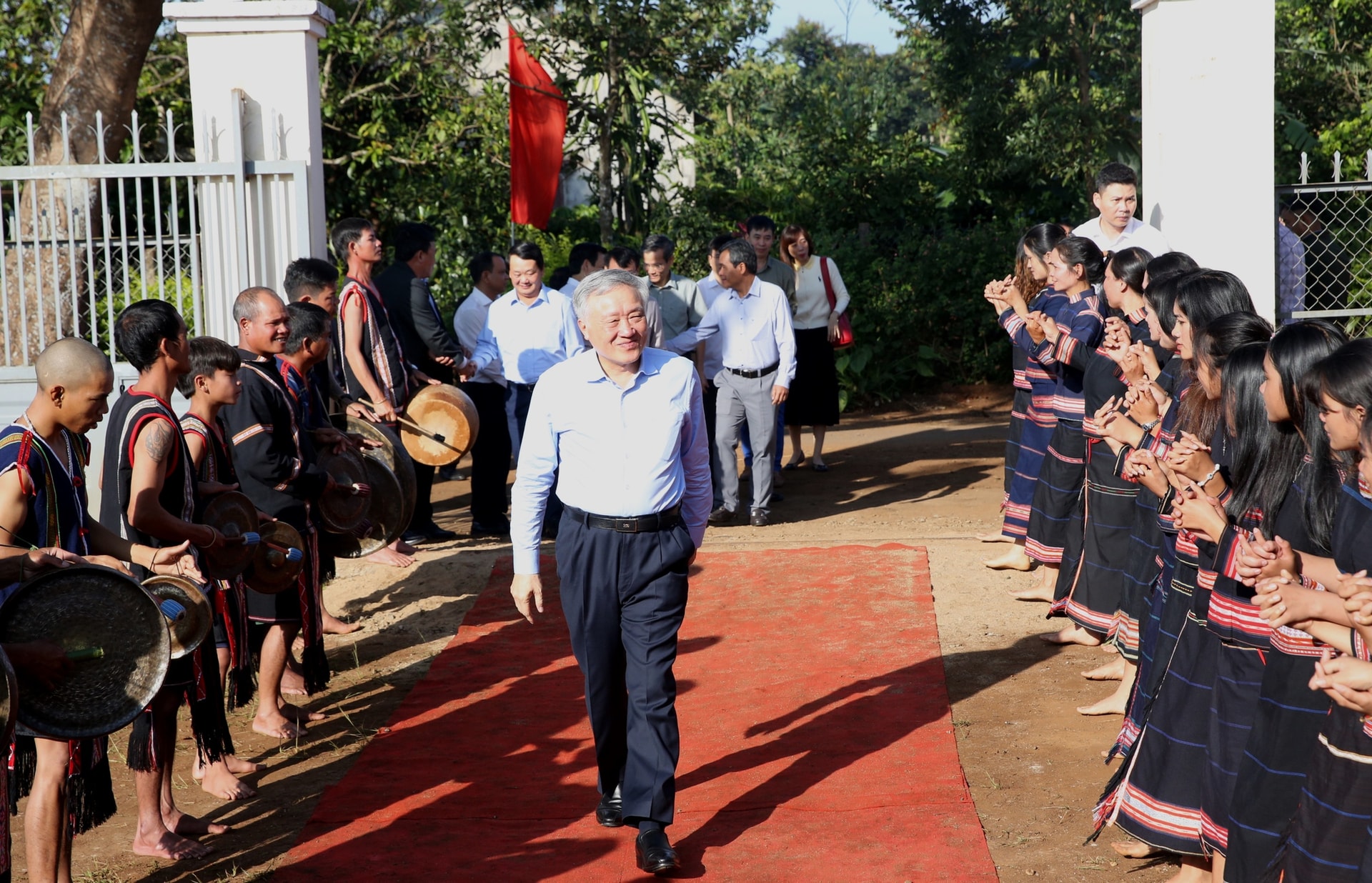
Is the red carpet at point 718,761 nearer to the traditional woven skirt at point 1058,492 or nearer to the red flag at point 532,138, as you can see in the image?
the traditional woven skirt at point 1058,492

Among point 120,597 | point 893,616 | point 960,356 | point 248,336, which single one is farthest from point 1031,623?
point 960,356

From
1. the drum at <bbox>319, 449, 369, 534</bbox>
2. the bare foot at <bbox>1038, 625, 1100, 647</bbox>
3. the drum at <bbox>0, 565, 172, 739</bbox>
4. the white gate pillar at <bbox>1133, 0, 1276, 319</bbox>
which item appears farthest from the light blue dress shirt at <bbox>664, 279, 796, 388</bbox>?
the drum at <bbox>0, 565, 172, 739</bbox>

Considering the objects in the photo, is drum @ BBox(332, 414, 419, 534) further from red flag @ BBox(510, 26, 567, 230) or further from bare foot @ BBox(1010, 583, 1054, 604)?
red flag @ BBox(510, 26, 567, 230)

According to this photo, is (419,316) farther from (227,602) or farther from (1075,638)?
(1075,638)

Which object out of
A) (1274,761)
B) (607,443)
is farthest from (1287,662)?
(607,443)

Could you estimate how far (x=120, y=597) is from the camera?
11.7 feet

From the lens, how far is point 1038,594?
7180 millimetres

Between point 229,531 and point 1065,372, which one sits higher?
point 1065,372

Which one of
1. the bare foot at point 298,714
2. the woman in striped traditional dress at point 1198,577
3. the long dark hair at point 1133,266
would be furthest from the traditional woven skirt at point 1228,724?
the bare foot at point 298,714

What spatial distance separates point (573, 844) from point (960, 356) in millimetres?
11508

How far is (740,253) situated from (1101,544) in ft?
12.6

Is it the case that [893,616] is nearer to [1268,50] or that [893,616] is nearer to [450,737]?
[450,737]

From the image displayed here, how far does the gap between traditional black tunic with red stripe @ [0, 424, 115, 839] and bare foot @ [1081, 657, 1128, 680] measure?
4069 millimetres

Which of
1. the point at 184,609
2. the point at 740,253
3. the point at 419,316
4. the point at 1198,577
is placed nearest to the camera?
the point at 1198,577
